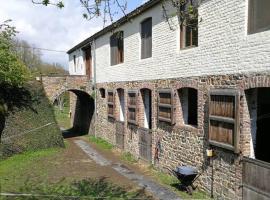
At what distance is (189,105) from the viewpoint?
526 inches

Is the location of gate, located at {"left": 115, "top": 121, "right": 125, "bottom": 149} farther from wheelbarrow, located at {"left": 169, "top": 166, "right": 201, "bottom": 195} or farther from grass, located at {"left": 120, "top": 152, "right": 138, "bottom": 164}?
wheelbarrow, located at {"left": 169, "top": 166, "right": 201, "bottom": 195}

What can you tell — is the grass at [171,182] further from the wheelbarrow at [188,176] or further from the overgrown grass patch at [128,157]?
the overgrown grass patch at [128,157]

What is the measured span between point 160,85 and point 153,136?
2.12m

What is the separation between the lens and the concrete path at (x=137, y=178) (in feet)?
38.6

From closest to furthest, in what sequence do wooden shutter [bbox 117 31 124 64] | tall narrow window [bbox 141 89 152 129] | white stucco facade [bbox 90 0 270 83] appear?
white stucco facade [bbox 90 0 270 83]
tall narrow window [bbox 141 89 152 129]
wooden shutter [bbox 117 31 124 64]

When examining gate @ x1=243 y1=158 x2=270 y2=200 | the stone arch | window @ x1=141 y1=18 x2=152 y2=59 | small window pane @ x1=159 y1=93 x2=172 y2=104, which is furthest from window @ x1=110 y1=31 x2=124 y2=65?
gate @ x1=243 y1=158 x2=270 y2=200

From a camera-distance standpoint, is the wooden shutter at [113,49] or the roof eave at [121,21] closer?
the roof eave at [121,21]

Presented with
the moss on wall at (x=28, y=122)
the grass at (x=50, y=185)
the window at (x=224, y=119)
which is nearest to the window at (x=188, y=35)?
the window at (x=224, y=119)

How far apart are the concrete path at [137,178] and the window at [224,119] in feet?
7.32

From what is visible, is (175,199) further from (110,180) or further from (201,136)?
(110,180)

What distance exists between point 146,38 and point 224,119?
23.6ft

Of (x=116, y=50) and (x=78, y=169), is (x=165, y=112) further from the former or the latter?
(x=116, y=50)

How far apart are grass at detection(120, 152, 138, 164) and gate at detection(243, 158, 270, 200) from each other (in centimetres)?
799

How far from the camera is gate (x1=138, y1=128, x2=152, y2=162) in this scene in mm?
15852
